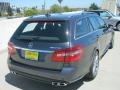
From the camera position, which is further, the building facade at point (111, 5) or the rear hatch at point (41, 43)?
the building facade at point (111, 5)

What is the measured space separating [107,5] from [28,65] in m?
33.2

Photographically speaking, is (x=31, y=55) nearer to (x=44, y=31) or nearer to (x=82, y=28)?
(x=44, y=31)

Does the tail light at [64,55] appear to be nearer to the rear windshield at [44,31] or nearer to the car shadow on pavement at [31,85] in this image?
the rear windshield at [44,31]

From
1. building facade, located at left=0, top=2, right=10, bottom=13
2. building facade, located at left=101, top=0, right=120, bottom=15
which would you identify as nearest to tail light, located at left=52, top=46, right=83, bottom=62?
building facade, located at left=101, top=0, right=120, bottom=15

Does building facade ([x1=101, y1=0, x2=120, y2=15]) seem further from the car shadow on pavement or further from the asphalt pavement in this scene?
the car shadow on pavement

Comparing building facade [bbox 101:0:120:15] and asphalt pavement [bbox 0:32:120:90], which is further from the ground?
building facade [bbox 101:0:120:15]

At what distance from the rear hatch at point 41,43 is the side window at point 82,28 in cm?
34

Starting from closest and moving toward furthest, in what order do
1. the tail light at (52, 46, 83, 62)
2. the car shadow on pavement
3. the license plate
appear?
the tail light at (52, 46, 83, 62), the license plate, the car shadow on pavement

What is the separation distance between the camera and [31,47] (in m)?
4.57

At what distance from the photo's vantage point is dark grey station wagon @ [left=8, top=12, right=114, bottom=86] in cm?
432

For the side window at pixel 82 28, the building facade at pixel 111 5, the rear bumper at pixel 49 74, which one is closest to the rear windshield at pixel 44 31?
the side window at pixel 82 28

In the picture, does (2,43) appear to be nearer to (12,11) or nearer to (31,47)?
(31,47)

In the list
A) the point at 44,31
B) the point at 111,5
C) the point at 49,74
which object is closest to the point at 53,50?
the point at 49,74

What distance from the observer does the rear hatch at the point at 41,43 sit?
14.3ft
